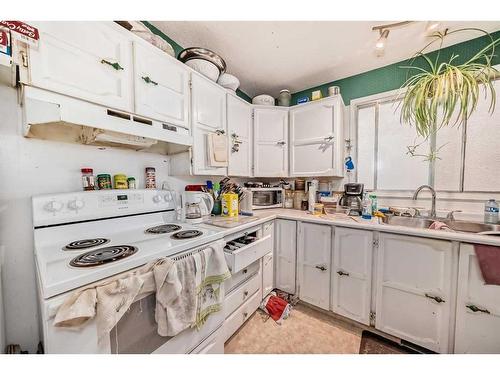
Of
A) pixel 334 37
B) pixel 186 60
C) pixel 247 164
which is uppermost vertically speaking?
pixel 334 37

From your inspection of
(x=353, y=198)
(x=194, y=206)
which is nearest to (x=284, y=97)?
(x=353, y=198)

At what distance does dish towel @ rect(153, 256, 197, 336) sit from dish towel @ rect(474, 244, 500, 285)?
1586 millimetres

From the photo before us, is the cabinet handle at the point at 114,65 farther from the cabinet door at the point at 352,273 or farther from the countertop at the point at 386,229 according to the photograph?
the cabinet door at the point at 352,273

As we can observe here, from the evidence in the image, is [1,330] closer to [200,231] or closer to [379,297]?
[200,231]

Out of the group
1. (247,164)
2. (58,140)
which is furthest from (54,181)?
(247,164)

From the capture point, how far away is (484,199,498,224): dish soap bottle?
133 centimetres

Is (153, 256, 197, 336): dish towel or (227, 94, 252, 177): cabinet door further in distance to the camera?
(227, 94, 252, 177): cabinet door

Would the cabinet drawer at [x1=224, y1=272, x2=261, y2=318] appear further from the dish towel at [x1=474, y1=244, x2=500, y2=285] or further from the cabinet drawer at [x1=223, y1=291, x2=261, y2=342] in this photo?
the dish towel at [x1=474, y1=244, x2=500, y2=285]

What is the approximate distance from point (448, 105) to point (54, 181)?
2.42m

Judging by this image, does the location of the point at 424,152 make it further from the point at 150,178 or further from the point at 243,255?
the point at 150,178

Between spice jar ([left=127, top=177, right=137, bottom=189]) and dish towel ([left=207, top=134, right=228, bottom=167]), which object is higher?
dish towel ([left=207, top=134, right=228, bottom=167])

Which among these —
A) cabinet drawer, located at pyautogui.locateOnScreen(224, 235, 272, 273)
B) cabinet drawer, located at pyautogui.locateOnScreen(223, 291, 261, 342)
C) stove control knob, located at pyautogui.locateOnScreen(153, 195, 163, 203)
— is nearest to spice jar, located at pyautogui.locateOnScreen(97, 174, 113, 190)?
stove control knob, located at pyautogui.locateOnScreen(153, 195, 163, 203)

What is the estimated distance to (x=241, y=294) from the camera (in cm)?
138

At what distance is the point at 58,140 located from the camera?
1044 mm
